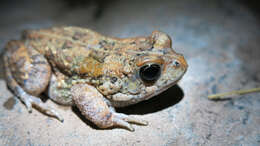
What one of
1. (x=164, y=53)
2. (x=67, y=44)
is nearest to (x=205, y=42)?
(x=164, y=53)

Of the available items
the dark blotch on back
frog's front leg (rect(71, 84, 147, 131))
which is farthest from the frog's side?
the dark blotch on back

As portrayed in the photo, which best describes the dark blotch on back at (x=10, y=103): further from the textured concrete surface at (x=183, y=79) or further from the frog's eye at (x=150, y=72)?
the frog's eye at (x=150, y=72)

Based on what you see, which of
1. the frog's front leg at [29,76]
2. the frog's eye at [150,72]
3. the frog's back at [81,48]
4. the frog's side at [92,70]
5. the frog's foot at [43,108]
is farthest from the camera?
the frog's front leg at [29,76]

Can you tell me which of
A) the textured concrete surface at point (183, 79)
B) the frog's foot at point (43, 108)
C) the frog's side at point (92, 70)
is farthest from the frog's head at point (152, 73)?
the frog's foot at point (43, 108)

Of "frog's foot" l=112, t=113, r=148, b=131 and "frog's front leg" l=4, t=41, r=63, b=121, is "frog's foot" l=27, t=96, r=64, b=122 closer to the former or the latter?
"frog's front leg" l=4, t=41, r=63, b=121

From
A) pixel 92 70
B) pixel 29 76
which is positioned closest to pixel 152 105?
pixel 92 70

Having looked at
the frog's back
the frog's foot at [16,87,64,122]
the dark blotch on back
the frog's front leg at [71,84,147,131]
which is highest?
the frog's back

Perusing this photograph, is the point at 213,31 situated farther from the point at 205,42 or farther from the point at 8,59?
the point at 8,59
